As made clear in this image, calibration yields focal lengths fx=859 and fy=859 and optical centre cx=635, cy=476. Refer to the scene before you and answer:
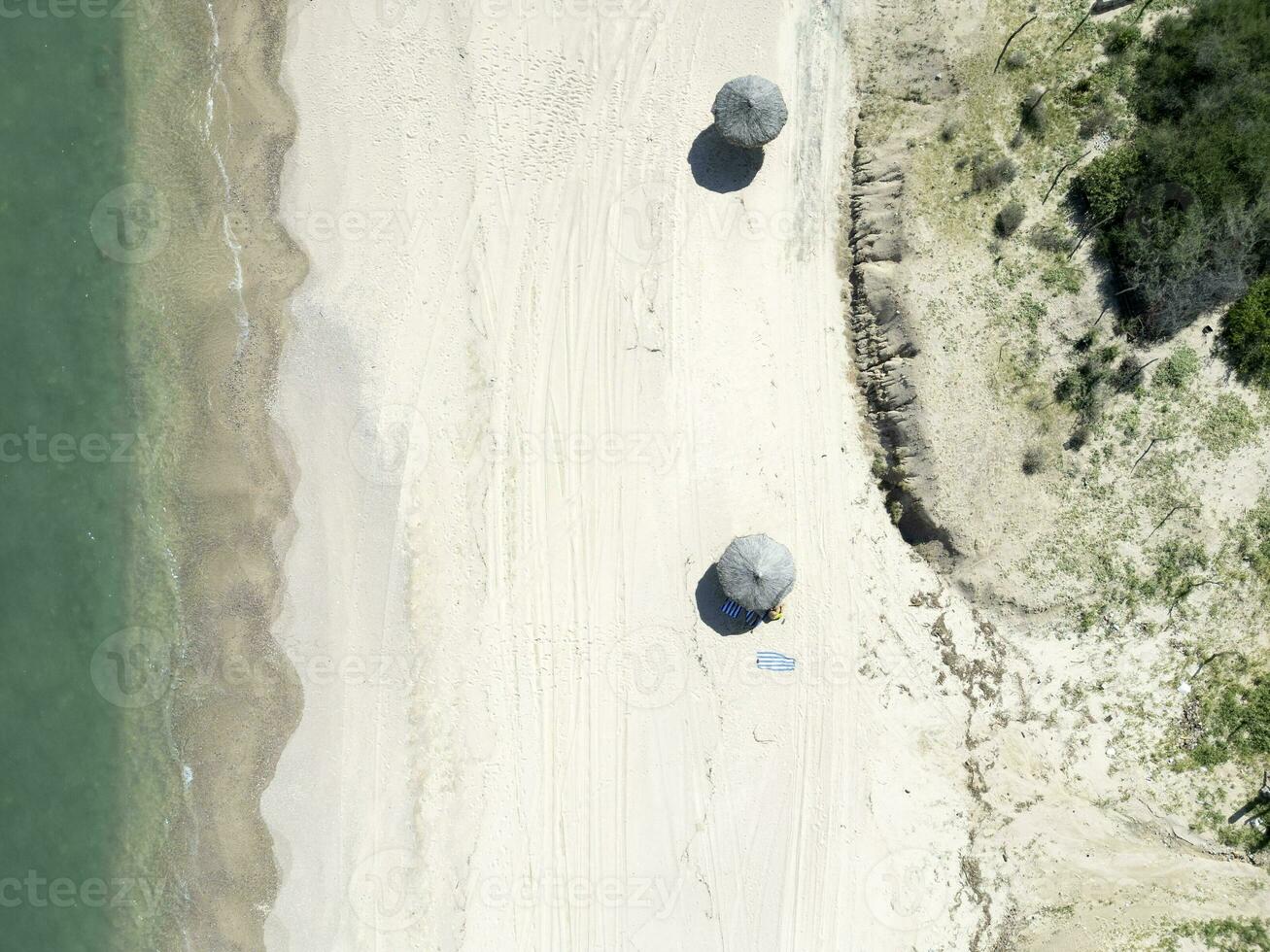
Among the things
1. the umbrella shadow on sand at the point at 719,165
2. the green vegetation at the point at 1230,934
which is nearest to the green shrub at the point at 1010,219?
the umbrella shadow on sand at the point at 719,165

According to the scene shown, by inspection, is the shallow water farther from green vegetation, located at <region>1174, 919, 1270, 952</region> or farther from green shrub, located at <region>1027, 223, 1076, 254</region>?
green vegetation, located at <region>1174, 919, 1270, 952</region>

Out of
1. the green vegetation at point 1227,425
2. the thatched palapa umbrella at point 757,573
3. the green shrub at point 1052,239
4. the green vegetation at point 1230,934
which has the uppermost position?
the green shrub at point 1052,239

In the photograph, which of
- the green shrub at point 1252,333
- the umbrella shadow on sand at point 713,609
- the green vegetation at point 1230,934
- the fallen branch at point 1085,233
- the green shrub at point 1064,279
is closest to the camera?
the green shrub at point 1252,333

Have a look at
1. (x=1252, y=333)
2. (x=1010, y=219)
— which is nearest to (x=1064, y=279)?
(x=1010, y=219)

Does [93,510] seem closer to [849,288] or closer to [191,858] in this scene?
[191,858]

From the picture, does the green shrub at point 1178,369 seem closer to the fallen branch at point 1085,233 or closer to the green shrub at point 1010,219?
the fallen branch at point 1085,233
